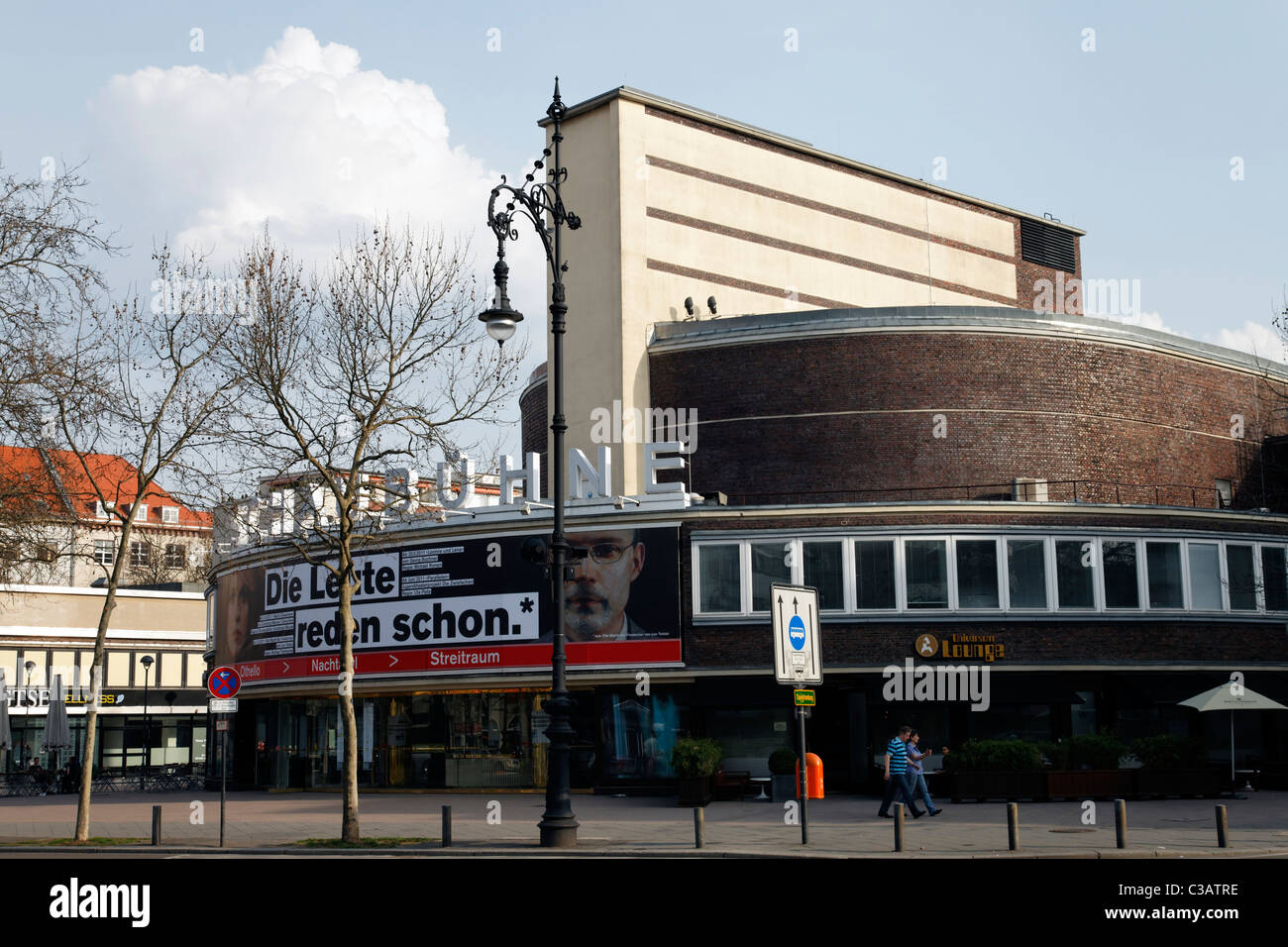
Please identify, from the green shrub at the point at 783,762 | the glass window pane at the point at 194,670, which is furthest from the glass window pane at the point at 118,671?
the green shrub at the point at 783,762

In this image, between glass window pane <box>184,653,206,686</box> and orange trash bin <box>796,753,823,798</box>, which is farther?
glass window pane <box>184,653,206,686</box>

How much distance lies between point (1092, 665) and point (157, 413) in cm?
2361

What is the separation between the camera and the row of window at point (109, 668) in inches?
2496

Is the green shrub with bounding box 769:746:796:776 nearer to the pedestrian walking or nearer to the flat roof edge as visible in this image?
the pedestrian walking

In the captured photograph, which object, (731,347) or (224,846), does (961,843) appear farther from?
(731,347)

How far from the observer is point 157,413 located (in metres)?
28.7

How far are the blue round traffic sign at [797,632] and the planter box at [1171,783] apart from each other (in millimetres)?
11303

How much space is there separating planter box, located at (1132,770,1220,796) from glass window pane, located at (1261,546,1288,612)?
8374 millimetres

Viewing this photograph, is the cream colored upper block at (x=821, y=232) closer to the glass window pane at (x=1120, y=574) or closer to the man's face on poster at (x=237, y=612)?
the glass window pane at (x=1120, y=574)

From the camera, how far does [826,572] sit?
34.1 metres

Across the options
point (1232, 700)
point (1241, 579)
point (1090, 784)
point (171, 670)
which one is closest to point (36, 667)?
point (171, 670)

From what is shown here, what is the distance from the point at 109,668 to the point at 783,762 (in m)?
47.9

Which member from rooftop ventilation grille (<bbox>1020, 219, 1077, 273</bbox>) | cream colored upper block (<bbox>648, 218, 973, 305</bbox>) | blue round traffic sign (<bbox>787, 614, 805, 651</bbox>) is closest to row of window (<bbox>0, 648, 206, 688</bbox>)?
cream colored upper block (<bbox>648, 218, 973, 305</bbox>)

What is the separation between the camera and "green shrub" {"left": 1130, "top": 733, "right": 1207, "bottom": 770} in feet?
96.6
